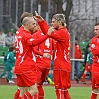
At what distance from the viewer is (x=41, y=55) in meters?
12.9

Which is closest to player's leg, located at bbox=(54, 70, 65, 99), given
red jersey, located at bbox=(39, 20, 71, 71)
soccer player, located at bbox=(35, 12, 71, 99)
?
soccer player, located at bbox=(35, 12, 71, 99)

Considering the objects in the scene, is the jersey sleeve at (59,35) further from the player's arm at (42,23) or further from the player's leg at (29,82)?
the player's leg at (29,82)

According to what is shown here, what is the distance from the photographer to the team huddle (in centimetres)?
1216

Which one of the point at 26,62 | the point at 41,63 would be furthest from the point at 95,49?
the point at 26,62

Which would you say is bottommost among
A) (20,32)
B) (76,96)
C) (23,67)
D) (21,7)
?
(76,96)

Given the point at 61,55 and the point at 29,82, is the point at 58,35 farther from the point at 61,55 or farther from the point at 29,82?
the point at 29,82

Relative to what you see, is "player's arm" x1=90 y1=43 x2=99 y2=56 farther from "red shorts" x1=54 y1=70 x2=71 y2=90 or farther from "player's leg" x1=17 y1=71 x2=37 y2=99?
"player's leg" x1=17 y1=71 x2=37 y2=99

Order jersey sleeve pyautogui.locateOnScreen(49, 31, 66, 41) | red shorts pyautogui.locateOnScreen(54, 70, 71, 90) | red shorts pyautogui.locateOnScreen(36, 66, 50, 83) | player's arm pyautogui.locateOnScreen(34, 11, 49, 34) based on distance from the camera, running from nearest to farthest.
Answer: jersey sleeve pyautogui.locateOnScreen(49, 31, 66, 41)
player's arm pyautogui.locateOnScreen(34, 11, 49, 34)
red shorts pyautogui.locateOnScreen(54, 70, 71, 90)
red shorts pyautogui.locateOnScreen(36, 66, 50, 83)

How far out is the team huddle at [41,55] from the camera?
12164mm

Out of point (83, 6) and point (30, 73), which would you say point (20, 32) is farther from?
point (83, 6)

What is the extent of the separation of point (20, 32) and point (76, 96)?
6273 mm

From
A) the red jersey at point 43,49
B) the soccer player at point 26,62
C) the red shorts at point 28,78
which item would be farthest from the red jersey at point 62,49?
the red shorts at point 28,78

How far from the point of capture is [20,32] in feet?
40.2

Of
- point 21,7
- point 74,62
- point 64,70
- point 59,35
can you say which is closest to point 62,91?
point 64,70
